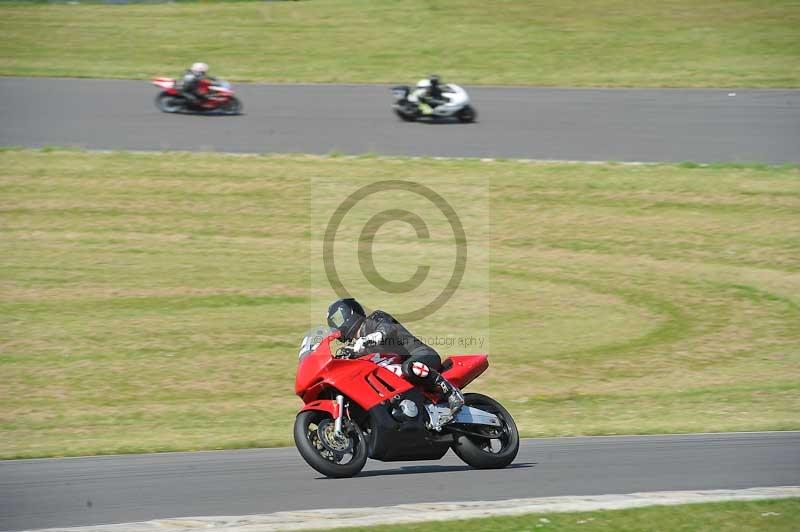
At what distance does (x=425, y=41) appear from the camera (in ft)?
114

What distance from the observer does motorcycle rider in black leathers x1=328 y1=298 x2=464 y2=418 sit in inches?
353

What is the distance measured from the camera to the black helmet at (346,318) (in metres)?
9.01

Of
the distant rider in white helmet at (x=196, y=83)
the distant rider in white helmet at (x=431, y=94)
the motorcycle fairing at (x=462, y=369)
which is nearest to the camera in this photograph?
the motorcycle fairing at (x=462, y=369)

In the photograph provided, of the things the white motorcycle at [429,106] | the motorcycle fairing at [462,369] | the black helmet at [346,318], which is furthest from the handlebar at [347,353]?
the white motorcycle at [429,106]

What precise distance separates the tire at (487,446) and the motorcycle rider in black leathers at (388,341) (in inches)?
12.8

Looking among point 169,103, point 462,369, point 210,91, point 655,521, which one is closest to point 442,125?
point 210,91

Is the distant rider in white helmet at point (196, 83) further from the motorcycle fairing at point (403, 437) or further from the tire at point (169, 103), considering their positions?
the motorcycle fairing at point (403, 437)

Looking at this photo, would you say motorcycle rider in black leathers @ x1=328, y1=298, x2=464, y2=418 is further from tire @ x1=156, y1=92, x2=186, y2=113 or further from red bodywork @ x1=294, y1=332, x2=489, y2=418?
tire @ x1=156, y1=92, x2=186, y2=113

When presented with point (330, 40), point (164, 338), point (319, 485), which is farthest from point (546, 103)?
point (319, 485)

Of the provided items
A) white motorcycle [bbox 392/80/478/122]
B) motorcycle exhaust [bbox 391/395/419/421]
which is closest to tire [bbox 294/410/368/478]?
motorcycle exhaust [bbox 391/395/419/421]

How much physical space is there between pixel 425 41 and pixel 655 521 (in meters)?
28.8

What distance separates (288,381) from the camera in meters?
14.2

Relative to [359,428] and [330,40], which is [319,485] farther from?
[330,40]

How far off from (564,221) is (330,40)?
16351mm
